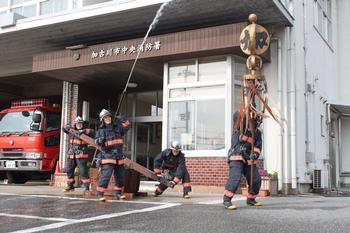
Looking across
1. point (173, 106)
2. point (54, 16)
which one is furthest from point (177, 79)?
point (54, 16)

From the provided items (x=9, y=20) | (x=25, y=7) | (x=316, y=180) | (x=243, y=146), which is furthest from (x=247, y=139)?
(x=25, y=7)

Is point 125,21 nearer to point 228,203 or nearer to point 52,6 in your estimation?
point 52,6

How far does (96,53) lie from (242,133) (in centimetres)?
706

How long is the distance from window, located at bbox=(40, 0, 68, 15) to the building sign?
7.38ft

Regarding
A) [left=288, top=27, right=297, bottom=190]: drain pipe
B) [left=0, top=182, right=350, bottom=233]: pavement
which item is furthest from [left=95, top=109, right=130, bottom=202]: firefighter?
[left=288, top=27, right=297, bottom=190]: drain pipe

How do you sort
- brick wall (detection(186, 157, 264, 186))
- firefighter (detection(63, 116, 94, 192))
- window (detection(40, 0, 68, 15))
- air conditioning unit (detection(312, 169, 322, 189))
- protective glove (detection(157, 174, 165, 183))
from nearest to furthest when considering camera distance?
protective glove (detection(157, 174, 165, 183)), firefighter (detection(63, 116, 94, 192)), brick wall (detection(186, 157, 264, 186)), air conditioning unit (detection(312, 169, 322, 189)), window (detection(40, 0, 68, 15))

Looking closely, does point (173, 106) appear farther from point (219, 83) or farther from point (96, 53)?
point (96, 53)

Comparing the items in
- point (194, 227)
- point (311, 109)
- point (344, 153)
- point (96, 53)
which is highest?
point (96, 53)

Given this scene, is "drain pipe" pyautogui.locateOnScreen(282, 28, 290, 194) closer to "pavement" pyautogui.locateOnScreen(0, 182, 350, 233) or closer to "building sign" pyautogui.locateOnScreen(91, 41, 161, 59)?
"building sign" pyautogui.locateOnScreen(91, 41, 161, 59)

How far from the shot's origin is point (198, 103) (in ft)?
40.9

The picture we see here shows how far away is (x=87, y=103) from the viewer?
15.9 m

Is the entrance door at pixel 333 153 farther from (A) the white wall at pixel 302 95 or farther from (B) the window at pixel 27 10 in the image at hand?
(B) the window at pixel 27 10

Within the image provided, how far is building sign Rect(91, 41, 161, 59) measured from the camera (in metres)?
12.5

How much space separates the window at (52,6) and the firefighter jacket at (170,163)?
6928 mm
